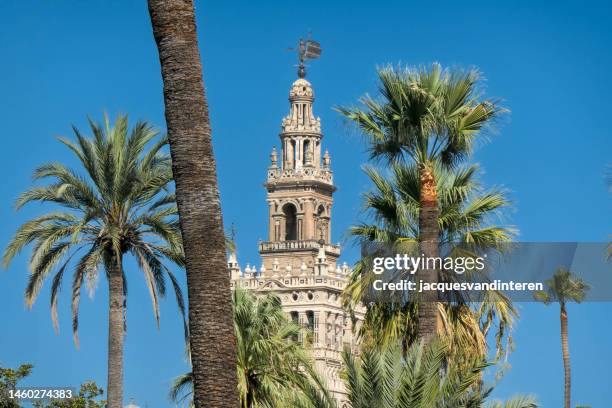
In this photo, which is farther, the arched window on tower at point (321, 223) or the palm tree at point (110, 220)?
the arched window on tower at point (321, 223)

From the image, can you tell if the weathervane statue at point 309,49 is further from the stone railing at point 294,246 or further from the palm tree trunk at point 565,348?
the palm tree trunk at point 565,348

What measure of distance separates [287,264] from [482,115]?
101311mm

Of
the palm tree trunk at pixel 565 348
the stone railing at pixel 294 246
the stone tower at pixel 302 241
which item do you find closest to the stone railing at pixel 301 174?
the stone tower at pixel 302 241

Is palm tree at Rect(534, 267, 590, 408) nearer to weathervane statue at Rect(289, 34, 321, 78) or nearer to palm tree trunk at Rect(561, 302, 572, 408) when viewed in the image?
palm tree trunk at Rect(561, 302, 572, 408)

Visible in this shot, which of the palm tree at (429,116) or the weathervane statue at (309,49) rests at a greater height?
the weathervane statue at (309,49)

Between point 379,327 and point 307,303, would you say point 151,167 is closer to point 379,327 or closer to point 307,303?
point 379,327

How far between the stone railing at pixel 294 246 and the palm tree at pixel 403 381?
10737 centimetres

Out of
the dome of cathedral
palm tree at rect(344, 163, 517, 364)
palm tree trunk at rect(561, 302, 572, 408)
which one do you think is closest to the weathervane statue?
the dome of cathedral

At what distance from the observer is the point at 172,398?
48.7 meters

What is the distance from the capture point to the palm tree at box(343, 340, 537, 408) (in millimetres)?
27688

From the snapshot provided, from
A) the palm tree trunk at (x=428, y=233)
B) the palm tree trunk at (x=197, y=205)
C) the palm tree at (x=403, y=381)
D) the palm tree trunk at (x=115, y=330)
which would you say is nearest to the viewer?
the palm tree trunk at (x=197, y=205)

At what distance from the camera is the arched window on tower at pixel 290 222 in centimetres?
13800

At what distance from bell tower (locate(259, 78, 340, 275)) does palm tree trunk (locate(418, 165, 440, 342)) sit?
99.3 metres

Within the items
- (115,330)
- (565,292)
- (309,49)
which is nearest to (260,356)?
(115,330)
